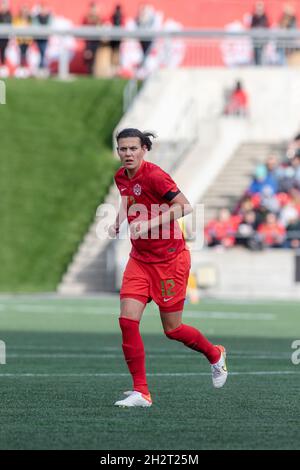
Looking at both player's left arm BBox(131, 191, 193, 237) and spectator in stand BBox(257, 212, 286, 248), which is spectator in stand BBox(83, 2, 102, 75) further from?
player's left arm BBox(131, 191, 193, 237)

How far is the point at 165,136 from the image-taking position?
32469 mm

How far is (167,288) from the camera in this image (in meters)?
10.1

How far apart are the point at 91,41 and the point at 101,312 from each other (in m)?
11.7

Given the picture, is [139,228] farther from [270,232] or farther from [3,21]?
[3,21]

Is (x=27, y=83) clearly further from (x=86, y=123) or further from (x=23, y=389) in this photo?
(x=23, y=389)

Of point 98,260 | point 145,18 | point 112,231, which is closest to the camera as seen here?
point 112,231

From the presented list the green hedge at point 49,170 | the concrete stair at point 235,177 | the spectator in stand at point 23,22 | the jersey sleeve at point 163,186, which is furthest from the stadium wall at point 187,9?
the jersey sleeve at point 163,186

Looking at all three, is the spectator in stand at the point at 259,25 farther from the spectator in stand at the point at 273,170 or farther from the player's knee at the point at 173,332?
the player's knee at the point at 173,332

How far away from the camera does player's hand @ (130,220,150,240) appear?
9.77 meters

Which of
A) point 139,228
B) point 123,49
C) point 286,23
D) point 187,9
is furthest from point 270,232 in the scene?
point 139,228

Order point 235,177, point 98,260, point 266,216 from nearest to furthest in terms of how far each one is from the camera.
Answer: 1. point 266,216
2. point 98,260
3. point 235,177

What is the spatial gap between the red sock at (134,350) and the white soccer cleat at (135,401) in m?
0.06

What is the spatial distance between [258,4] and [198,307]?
11821mm

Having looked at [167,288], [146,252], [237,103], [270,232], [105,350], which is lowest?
[105,350]
